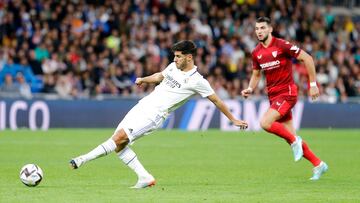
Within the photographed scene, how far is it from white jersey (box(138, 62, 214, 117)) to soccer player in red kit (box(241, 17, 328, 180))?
1.69 m

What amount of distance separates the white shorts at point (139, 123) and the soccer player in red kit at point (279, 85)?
2148mm

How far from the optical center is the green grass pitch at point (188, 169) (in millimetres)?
11492

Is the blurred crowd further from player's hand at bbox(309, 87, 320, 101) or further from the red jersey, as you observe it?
player's hand at bbox(309, 87, 320, 101)

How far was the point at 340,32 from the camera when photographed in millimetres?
35062

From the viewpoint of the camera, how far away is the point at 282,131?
45.8 ft

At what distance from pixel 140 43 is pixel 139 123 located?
58.6 ft

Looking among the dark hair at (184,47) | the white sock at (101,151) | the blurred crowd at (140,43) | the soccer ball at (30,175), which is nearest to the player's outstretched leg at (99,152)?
the white sock at (101,151)

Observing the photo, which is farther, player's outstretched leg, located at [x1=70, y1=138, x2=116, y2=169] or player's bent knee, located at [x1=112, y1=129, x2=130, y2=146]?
player's bent knee, located at [x1=112, y1=129, x2=130, y2=146]

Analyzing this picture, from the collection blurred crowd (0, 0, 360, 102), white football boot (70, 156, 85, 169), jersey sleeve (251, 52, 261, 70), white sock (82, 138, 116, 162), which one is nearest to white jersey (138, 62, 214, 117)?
white sock (82, 138, 116, 162)

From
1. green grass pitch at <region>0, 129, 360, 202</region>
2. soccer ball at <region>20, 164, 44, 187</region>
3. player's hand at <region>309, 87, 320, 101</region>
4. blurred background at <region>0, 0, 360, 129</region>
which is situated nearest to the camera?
green grass pitch at <region>0, 129, 360, 202</region>

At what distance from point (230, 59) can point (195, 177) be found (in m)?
17.1

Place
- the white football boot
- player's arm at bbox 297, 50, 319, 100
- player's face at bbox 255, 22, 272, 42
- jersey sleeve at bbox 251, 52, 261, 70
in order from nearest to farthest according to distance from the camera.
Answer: the white football boot < player's arm at bbox 297, 50, 319, 100 < player's face at bbox 255, 22, 272, 42 < jersey sleeve at bbox 251, 52, 261, 70

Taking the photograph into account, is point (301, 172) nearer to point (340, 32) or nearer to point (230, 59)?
point (230, 59)

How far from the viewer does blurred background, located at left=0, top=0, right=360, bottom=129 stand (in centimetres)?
2773
